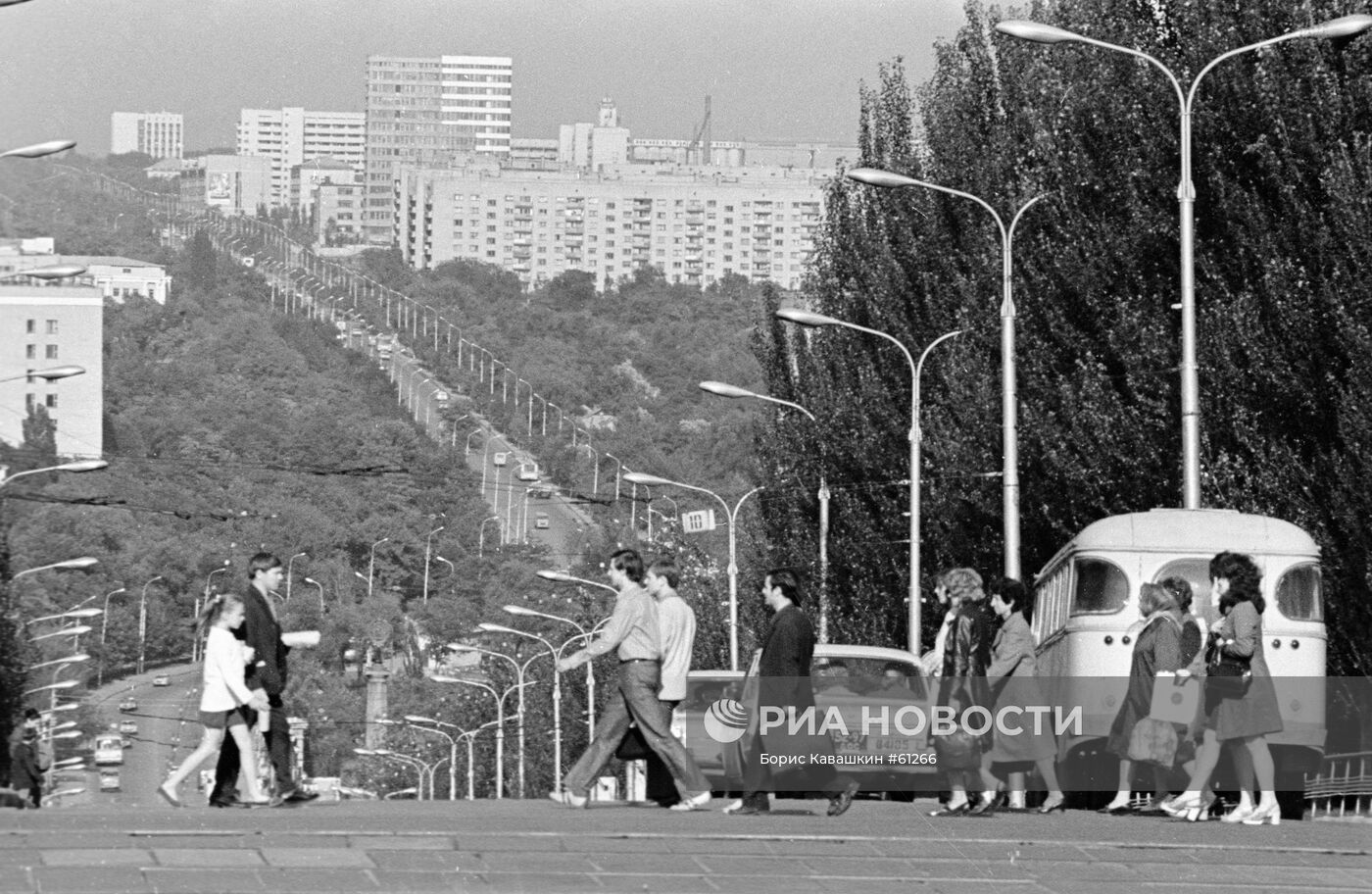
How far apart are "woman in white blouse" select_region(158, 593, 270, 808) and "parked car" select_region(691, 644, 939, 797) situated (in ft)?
16.1

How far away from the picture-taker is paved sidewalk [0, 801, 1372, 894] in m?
14.4

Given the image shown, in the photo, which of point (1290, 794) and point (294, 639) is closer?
point (294, 639)

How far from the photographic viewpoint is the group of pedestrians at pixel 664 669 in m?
19.0

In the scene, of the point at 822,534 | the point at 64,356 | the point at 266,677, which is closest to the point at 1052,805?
the point at 266,677

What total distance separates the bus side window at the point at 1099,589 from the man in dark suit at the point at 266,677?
373 inches

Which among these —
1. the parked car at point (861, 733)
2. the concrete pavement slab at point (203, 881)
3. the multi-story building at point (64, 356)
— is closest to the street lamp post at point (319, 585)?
the multi-story building at point (64, 356)

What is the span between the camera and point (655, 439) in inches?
7746

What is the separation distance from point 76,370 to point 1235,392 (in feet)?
87.0

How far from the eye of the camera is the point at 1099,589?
2662 centimetres

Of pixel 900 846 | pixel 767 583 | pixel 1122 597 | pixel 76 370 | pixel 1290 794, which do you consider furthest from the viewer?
pixel 76 370

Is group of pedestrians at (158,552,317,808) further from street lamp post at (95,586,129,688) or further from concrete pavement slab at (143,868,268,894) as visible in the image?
street lamp post at (95,586,129,688)

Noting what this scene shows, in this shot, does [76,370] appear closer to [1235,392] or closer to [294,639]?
[1235,392]

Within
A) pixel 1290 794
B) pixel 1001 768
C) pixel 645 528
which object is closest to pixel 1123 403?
pixel 1290 794

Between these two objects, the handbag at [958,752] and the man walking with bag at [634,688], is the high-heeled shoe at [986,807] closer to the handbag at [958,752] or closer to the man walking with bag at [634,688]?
the handbag at [958,752]
